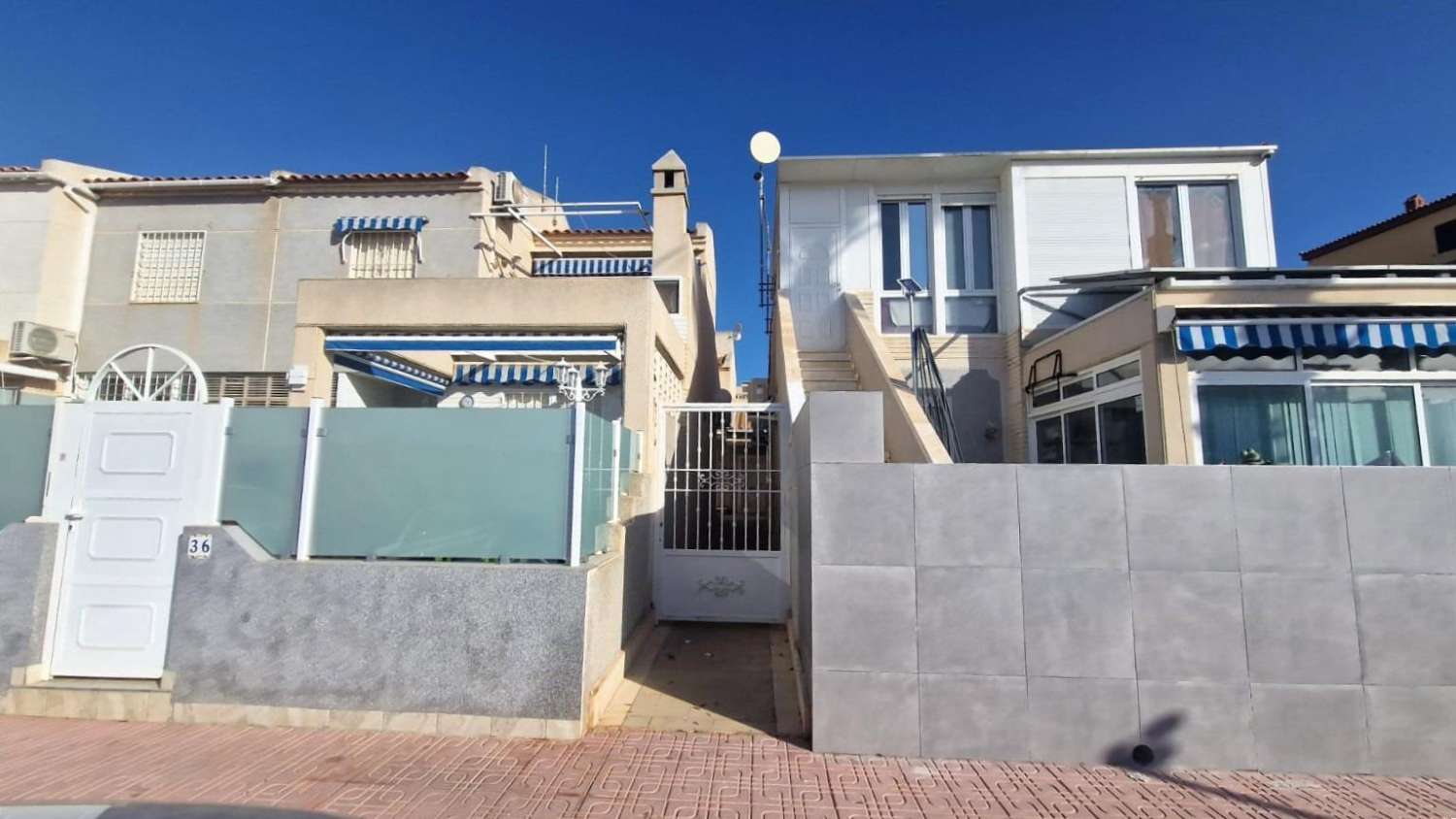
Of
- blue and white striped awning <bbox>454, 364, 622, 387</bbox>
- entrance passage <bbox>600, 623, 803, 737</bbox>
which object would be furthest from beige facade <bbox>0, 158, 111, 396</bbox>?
entrance passage <bbox>600, 623, 803, 737</bbox>

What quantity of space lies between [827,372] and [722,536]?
12.1ft

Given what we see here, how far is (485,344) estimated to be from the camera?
28.8 ft

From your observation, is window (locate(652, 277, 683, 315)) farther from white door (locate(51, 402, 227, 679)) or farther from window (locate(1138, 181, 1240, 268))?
window (locate(1138, 181, 1240, 268))

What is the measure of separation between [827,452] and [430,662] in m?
3.77

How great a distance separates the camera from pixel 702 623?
8836mm

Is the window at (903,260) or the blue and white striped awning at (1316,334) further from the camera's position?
the window at (903,260)

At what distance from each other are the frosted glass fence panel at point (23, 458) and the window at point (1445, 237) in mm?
27528

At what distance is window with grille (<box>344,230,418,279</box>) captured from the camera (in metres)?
14.2

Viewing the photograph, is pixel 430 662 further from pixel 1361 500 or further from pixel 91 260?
pixel 91 260

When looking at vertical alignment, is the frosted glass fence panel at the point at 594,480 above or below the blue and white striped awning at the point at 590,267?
below

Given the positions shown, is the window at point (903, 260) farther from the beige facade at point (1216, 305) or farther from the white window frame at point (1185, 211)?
the beige facade at point (1216, 305)


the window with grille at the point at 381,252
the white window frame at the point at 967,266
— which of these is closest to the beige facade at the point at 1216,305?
the white window frame at the point at 967,266

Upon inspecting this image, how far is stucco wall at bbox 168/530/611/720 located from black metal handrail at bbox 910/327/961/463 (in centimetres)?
645

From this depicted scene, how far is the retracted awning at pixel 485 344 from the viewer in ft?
28.7
